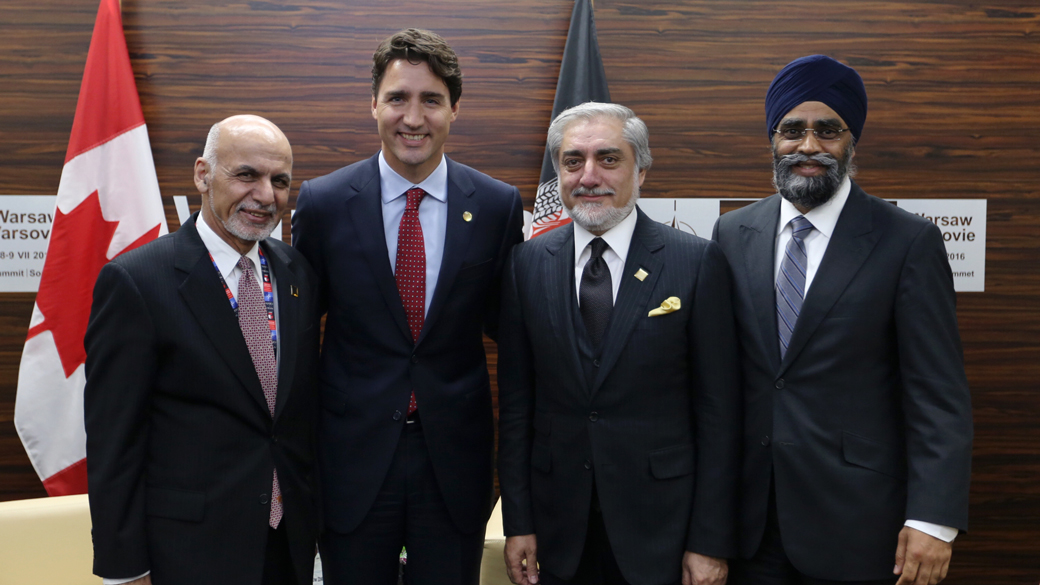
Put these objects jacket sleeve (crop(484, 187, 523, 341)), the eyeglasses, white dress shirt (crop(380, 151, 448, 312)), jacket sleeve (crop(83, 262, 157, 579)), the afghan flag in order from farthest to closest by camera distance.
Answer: the afghan flag
jacket sleeve (crop(484, 187, 523, 341))
white dress shirt (crop(380, 151, 448, 312))
the eyeglasses
jacket sleeve (crop(83, 262, 157, 579))

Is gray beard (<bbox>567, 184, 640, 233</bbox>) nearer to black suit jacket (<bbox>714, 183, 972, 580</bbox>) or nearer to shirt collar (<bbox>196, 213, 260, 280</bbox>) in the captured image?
black suit jacket (<bbox>714, 183, 972, 580</bbox>)

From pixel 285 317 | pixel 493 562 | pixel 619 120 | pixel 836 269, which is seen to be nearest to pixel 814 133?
pixel 836 269

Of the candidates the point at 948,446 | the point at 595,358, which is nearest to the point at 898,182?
the point at 948,446

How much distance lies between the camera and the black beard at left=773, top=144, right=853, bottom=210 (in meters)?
1.82

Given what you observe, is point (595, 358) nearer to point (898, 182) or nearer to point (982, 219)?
point (898, 182)

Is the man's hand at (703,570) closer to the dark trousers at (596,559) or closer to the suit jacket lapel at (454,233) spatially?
the dark trousers at (596,559)

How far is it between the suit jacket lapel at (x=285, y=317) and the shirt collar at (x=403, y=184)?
373mm

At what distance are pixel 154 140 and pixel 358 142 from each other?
1018 mm

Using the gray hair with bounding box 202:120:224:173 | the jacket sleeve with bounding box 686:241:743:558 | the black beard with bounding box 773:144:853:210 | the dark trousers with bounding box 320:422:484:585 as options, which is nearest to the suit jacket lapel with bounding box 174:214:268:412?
the gray hair with bounding box 202:120:224:173

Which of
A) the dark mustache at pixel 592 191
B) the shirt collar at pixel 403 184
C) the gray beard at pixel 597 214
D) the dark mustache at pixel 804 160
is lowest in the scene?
the gray beard at pixel 597 214

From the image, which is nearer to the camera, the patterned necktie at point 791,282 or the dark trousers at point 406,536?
the patterned necktie at point 791,282

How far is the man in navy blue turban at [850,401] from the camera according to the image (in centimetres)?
165

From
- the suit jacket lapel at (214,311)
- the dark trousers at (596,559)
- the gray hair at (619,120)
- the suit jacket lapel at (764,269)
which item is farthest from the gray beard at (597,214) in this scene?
the suit jacket lapel at (214,311)

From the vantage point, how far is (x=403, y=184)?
81.1 inches
